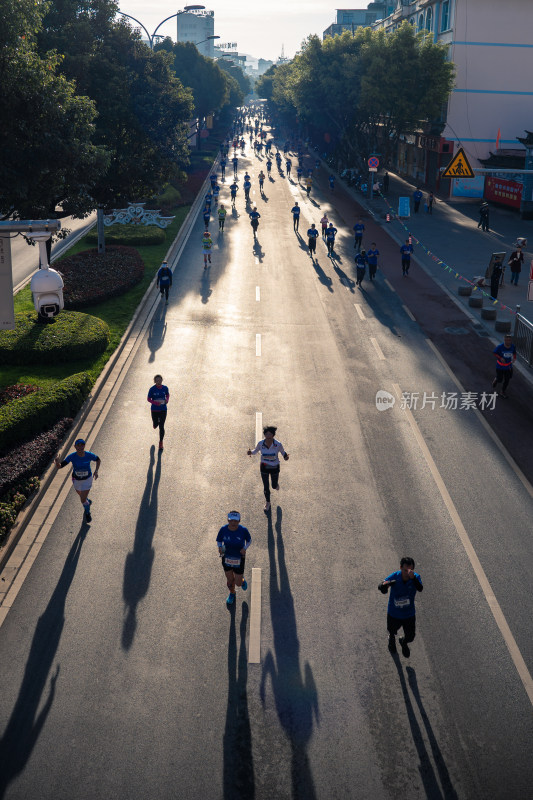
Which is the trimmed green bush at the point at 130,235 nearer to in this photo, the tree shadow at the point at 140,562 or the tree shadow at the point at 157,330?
the tree shadow at the point at 157,330

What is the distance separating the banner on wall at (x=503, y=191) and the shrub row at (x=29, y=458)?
137 ft

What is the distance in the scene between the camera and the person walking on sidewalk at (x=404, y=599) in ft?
29.3

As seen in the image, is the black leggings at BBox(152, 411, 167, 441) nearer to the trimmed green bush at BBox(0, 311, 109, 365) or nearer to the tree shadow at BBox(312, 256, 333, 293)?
the trimmed green bush at BBox(0, 311, 109, 365)

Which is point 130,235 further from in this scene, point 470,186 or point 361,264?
point 470,186

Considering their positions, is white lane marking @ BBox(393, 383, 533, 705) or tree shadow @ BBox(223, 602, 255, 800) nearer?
tree shadow @ BBox(223, 602, 255, 800)

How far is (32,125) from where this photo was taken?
59.1 feet

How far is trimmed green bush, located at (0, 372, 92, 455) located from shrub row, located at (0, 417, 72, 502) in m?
0.21

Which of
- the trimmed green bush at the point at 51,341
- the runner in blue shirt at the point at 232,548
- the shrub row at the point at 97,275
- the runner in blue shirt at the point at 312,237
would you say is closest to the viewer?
the runner in blue shirt at the point at 232,548

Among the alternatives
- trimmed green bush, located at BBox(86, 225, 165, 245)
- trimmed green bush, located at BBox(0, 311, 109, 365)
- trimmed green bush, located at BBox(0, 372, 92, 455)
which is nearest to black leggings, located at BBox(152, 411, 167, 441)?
trimmed green bush, located at BBox(0, 372, 92, 455)

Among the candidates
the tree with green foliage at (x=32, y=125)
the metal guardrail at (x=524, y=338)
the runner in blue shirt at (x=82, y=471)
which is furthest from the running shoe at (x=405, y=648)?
the tree with green foliage at (x=32, y=125)

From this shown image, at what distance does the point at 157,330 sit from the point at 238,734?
1695 cm

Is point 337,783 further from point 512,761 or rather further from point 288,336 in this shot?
point 288,336

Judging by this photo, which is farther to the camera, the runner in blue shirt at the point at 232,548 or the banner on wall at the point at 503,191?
the banner on wall at the point at 503,191

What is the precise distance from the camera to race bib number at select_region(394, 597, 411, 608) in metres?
8.94
